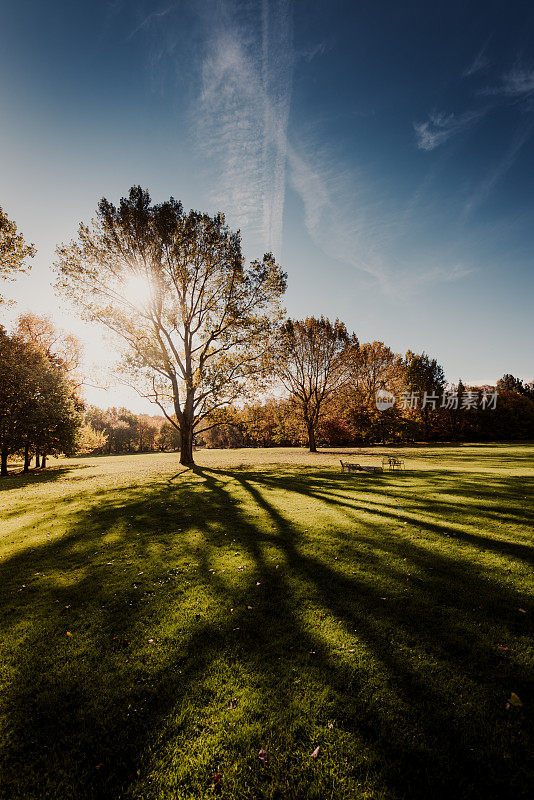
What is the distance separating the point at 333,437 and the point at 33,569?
5489cm

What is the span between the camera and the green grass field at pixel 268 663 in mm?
2879

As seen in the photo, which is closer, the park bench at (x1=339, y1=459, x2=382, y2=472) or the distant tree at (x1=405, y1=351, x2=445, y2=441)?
the park bench at (x1=339, y1=459, x2=382, y2=472)

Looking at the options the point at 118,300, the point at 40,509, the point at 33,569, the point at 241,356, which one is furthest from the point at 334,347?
the point at 33,569

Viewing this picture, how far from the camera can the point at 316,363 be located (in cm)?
4300

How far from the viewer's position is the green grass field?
2.88m

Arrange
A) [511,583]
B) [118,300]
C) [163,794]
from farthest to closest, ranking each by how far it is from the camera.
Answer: [118,300] < [511,583] < [163,794]

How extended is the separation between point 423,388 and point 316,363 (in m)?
28.8

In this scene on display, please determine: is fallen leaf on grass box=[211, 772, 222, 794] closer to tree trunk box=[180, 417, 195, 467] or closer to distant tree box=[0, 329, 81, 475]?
tree trunk box=[180, 417, 195, 467]

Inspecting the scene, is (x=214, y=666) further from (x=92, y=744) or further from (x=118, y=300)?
(x=118, y=300)

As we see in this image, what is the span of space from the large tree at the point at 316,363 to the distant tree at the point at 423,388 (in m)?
19.7

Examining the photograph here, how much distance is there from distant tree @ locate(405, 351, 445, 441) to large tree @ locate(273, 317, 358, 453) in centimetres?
1967

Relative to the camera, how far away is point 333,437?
192 ft
